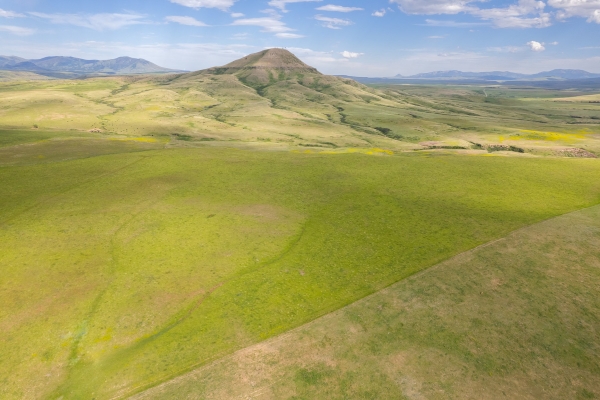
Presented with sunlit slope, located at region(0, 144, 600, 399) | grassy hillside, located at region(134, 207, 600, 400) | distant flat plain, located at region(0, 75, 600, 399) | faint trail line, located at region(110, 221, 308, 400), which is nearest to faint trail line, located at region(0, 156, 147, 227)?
sunlit slope, located at region(0, 144, 600, 399)

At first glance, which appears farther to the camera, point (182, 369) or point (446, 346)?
point (446, 346)

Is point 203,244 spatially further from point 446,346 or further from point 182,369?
point 446,346

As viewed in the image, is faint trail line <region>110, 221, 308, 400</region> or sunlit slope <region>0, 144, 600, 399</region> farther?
sunlit slope <region>0, 144, 600, 399</region>

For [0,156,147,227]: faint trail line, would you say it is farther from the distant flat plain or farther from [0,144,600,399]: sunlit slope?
the distant flat plain

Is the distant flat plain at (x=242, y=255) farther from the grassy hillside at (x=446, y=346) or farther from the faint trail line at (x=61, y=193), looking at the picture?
the faint trail line at (x=61, y=193)

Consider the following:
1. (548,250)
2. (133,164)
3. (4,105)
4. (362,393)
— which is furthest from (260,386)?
(4,105)

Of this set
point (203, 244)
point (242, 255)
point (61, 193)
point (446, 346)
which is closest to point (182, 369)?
point (242, 255)

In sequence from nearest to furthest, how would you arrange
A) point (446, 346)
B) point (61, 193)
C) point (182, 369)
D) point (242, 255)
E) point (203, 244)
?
point (182, 369) → point (446, 346) → point (242, 255) → point (203, 244) → point (61, 193)
